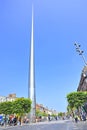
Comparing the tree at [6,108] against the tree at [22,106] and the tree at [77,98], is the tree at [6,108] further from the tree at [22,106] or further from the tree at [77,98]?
the tree at [77,98]

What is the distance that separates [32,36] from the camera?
10425 cm

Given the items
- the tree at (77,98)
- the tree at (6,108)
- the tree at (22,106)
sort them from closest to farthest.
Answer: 1. the tree at (77,98)
2. the tree at (22,106)
3. the tree at (6,108)

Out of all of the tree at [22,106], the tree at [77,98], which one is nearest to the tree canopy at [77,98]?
the tree at [77,98]

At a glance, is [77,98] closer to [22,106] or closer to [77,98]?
[77,98]

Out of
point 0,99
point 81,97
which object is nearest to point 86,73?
point 81,97

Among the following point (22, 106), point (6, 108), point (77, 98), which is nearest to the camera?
point (77, 98)

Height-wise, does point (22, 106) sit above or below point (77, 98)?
below

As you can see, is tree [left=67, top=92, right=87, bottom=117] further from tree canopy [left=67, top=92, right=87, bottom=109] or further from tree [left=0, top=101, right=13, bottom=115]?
tree [left=0, top=101, right=13, bottom=115]

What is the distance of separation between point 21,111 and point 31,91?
307 inches

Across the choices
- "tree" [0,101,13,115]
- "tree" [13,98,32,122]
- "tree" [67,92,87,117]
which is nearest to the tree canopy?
Result: "tree" [67,92,87,117]

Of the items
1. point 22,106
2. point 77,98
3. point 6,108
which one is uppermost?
point 6,108

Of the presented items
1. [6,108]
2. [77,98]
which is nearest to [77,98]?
[77,98]

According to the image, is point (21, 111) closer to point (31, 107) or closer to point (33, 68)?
point (31, 107)

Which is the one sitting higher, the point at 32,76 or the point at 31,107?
the point at 32,76
